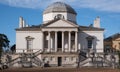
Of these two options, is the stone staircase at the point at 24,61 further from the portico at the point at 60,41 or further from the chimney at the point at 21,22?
the chimney at the point at 21,22

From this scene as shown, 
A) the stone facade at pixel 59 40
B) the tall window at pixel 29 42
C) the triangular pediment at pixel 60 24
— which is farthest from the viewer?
the tall window at pixel 29 42

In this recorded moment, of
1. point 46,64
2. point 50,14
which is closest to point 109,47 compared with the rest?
point 50,14

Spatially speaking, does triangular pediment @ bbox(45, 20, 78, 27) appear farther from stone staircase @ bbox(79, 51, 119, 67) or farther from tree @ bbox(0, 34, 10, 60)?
tree @ bbox(0, 34, 10, 60)

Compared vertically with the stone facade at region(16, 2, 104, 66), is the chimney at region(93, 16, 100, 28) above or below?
above

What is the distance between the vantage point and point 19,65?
7800 centimetres

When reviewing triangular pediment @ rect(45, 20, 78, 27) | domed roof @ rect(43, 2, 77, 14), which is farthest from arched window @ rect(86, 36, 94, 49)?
domed roof @ rect(43, 2, 77, 14)

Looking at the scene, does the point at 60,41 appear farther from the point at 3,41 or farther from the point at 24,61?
the point at 3,41

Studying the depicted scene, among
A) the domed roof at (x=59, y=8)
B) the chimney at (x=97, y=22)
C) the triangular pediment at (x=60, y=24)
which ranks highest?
the domed roof at (x=59, y=8)

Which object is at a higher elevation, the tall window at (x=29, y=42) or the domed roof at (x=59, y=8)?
the domed roof at (x=59, y=8)

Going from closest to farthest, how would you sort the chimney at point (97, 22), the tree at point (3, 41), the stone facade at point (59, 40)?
1. the stone facade at point (59, 40)
2. the tree at point (3, 41)
3. the chimney at point (97, 22)

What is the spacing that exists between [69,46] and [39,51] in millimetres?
6802

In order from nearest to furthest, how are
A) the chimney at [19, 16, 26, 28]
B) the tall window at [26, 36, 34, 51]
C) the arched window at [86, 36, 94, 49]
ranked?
the tall window at [26, 36, 34, 51] → the arched window at [86, 36, 94, 49] → the chimney at [19, 16, 26, 28]

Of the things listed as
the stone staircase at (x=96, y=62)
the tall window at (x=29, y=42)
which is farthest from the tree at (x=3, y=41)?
→ the stone staircase at (x=96, y=62)

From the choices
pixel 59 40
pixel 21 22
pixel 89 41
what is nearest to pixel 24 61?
pixel 59 40
